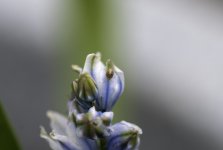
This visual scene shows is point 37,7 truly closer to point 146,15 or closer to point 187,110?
point 146,15

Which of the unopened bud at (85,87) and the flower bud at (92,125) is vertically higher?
the unopened bud at (85,87)

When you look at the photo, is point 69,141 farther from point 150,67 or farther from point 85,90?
point 150,67

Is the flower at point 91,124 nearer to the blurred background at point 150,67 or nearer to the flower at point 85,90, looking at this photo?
the flower at point 85,90

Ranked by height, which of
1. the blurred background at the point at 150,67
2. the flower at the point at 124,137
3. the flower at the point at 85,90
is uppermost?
the flower at the point at 85,90

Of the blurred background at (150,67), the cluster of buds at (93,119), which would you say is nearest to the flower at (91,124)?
the cluster of buds at (93,119)

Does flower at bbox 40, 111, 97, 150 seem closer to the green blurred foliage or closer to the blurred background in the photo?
the green blurred foliage
